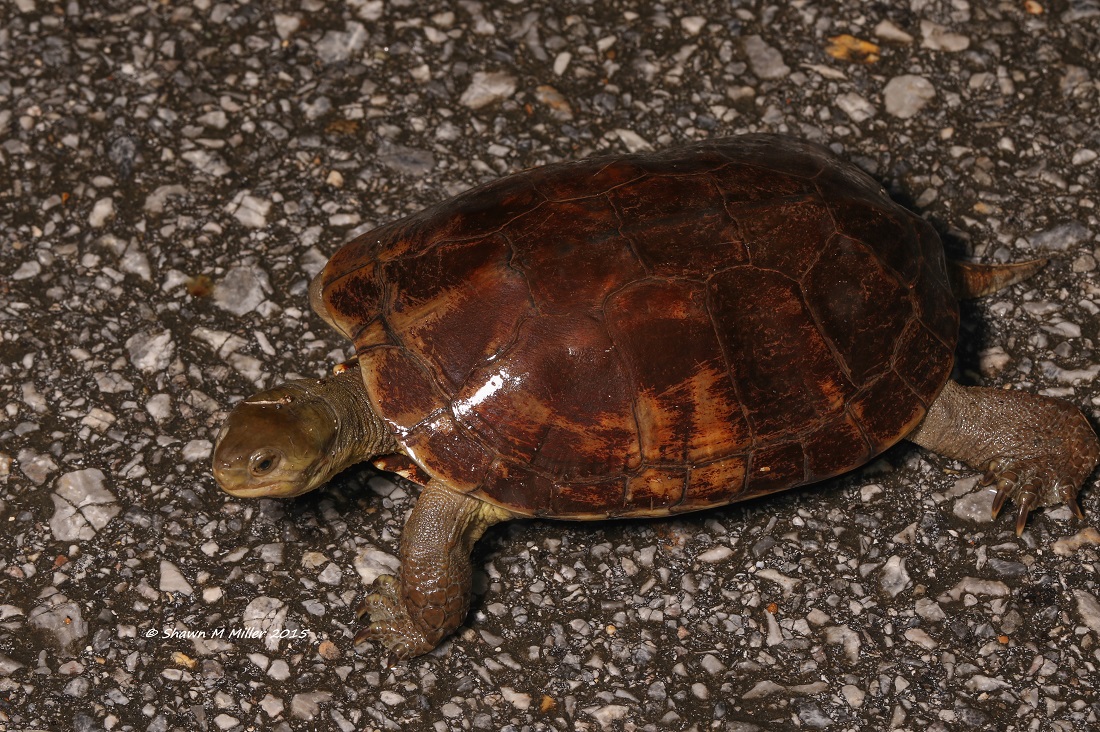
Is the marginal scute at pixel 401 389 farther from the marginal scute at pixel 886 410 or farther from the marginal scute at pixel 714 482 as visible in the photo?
the marginal scute at pixel 886 410

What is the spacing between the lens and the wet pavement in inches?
158

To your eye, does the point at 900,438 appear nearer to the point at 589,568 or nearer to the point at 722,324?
the point at 722,324

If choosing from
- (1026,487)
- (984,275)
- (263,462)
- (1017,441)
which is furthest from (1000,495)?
(263,462)

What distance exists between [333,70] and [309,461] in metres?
2.56

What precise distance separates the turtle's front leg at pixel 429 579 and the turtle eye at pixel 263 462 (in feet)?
1.78

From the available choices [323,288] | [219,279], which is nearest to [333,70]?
[219,279]

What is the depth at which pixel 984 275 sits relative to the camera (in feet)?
15.6

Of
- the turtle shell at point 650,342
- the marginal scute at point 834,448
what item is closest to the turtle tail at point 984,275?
the turtle shell at point 650,342

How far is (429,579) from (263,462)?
2.42 feet

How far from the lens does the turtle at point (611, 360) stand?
3.78m

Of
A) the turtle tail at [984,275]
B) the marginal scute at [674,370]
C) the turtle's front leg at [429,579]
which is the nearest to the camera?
the marginal scute at [674,370]

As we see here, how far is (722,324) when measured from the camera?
149 inches

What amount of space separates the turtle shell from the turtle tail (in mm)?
694

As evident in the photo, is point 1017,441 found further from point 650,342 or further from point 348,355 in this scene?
point 348,355
